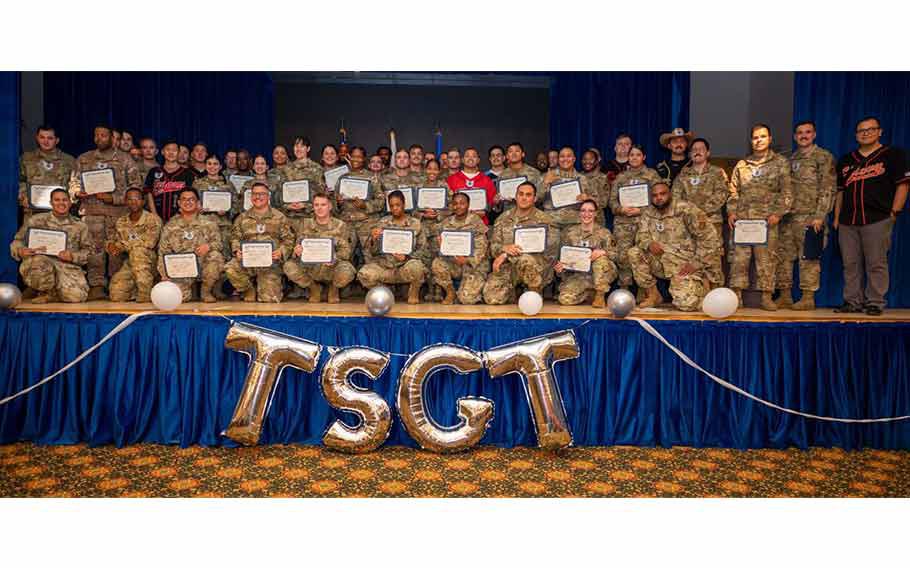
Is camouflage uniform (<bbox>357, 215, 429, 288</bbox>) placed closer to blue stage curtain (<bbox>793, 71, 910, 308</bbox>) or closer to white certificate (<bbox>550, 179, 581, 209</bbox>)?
white certificate (<bbox>550, 179, 581, 209</bbox>)

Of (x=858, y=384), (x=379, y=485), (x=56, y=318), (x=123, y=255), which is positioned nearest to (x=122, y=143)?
(x=123, y=255)

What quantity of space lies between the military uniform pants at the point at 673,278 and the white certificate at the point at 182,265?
13.6ft

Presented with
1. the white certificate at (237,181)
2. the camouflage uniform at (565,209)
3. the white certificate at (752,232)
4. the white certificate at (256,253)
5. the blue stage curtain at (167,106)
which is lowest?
the white certificate at (256,253)

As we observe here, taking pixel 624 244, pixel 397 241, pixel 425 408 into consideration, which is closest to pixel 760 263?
pixel 624 244

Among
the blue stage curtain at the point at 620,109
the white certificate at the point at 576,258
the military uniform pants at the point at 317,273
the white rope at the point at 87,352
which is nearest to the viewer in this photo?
the white rope at the point at 87,352

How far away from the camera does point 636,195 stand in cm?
634

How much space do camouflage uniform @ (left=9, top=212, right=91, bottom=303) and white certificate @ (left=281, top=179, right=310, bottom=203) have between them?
2.04m

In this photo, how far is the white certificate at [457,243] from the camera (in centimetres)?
579

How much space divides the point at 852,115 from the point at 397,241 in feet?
16.6

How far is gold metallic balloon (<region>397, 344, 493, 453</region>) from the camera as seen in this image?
4.45 meters

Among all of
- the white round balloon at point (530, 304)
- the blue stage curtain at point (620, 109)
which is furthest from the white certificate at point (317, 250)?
the blue stage curtain at point (620, 109)

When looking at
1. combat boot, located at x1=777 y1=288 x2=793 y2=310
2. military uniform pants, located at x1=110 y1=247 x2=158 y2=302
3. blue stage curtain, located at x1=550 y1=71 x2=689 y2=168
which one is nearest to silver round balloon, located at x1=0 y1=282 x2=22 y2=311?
military uniform pants, located at x1=110 y1=247 x2=158 y2=302

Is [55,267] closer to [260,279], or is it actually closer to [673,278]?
[260,279]

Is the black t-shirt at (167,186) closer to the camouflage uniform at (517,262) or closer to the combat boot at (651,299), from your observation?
the camouflage uniform at (517,262)
